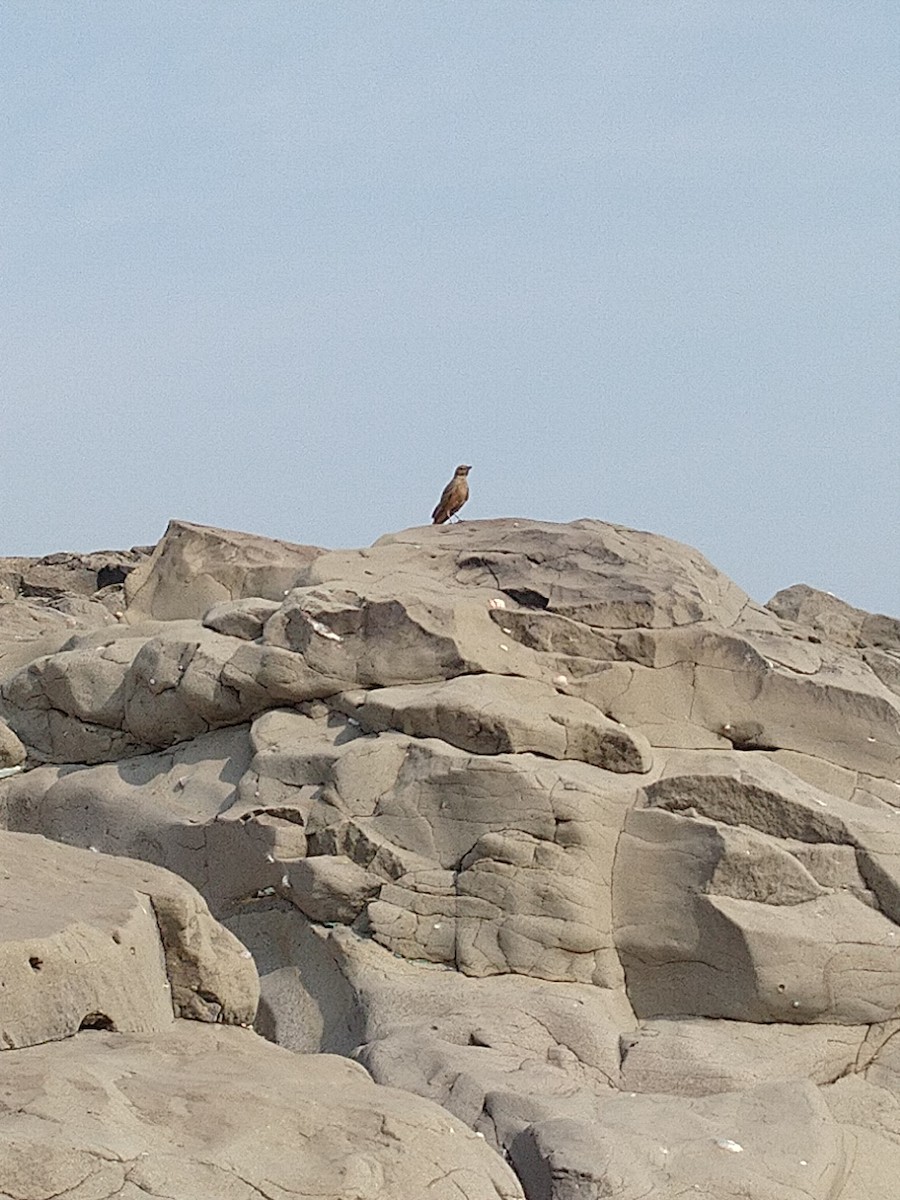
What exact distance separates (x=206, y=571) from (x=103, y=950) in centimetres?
682

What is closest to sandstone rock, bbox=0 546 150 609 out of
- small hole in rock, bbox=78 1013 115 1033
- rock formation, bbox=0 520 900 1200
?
rock formation, bbox=0 520 900 1200

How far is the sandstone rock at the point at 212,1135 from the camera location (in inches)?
126

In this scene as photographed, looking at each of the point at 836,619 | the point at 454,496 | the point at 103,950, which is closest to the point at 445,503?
the point at 454,496

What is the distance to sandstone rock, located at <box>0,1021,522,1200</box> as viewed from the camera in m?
3.19

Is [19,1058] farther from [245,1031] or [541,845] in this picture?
[541,845]

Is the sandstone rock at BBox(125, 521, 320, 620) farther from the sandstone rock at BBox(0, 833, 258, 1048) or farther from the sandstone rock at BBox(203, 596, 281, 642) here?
the sandstone rock at BBox(0, 833, 258, 1048)

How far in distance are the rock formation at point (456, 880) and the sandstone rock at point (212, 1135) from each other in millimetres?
10

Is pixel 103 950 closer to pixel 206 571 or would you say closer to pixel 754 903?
pixel 754 903

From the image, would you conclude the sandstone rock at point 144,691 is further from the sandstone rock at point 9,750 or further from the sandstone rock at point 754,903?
the sandstone rock at point 754,903

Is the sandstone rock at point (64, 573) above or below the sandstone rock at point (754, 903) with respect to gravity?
above

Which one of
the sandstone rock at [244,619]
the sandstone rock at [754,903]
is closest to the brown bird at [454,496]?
the sandstone rock at [244,619]

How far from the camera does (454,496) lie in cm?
1247

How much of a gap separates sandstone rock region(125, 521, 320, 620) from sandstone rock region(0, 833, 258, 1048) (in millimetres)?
5342

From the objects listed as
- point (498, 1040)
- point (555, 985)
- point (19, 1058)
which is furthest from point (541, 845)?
point (19, 1058)
